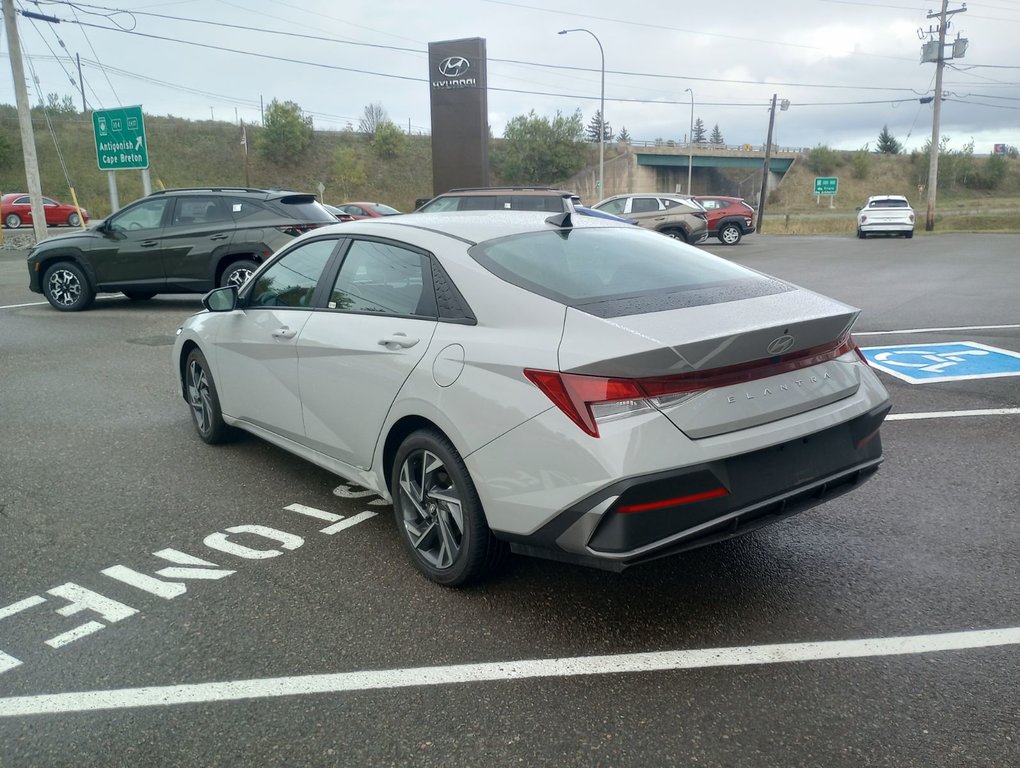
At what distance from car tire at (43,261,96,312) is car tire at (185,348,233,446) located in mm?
7843

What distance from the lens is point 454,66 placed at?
31.2 meters

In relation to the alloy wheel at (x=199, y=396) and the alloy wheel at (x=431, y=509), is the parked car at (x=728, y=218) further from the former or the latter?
the alloy wheel at (x=431, y=509)

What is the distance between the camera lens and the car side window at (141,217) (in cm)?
1215

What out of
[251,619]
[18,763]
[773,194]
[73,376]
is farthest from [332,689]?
[773,194]

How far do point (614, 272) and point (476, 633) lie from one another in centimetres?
167

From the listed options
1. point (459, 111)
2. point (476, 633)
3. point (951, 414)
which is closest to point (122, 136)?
point (459, 111)

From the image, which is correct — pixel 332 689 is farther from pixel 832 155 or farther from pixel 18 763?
pixel 832 155

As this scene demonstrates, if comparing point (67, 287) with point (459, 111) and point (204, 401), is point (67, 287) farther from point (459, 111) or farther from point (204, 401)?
point (459, 111)

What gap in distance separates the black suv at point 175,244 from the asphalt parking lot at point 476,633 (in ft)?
22.4

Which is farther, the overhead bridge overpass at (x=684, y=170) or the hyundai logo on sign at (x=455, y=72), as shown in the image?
the overhead bridge overpass at (x=684, y=170)

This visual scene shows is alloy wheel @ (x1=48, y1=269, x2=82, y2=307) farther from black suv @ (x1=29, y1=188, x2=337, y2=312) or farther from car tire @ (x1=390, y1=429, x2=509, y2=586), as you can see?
car tire @ (x1=390, y1=429, x2=509, y2=586)

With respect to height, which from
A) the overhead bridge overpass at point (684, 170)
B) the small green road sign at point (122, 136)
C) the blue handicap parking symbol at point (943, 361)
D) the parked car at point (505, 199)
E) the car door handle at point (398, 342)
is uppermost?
the overhead bridge overpass at point (684, 170)

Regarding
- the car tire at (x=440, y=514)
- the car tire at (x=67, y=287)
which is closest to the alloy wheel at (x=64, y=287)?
the car tire at (x=67, y=287)

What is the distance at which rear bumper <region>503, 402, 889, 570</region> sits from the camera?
2820mm
